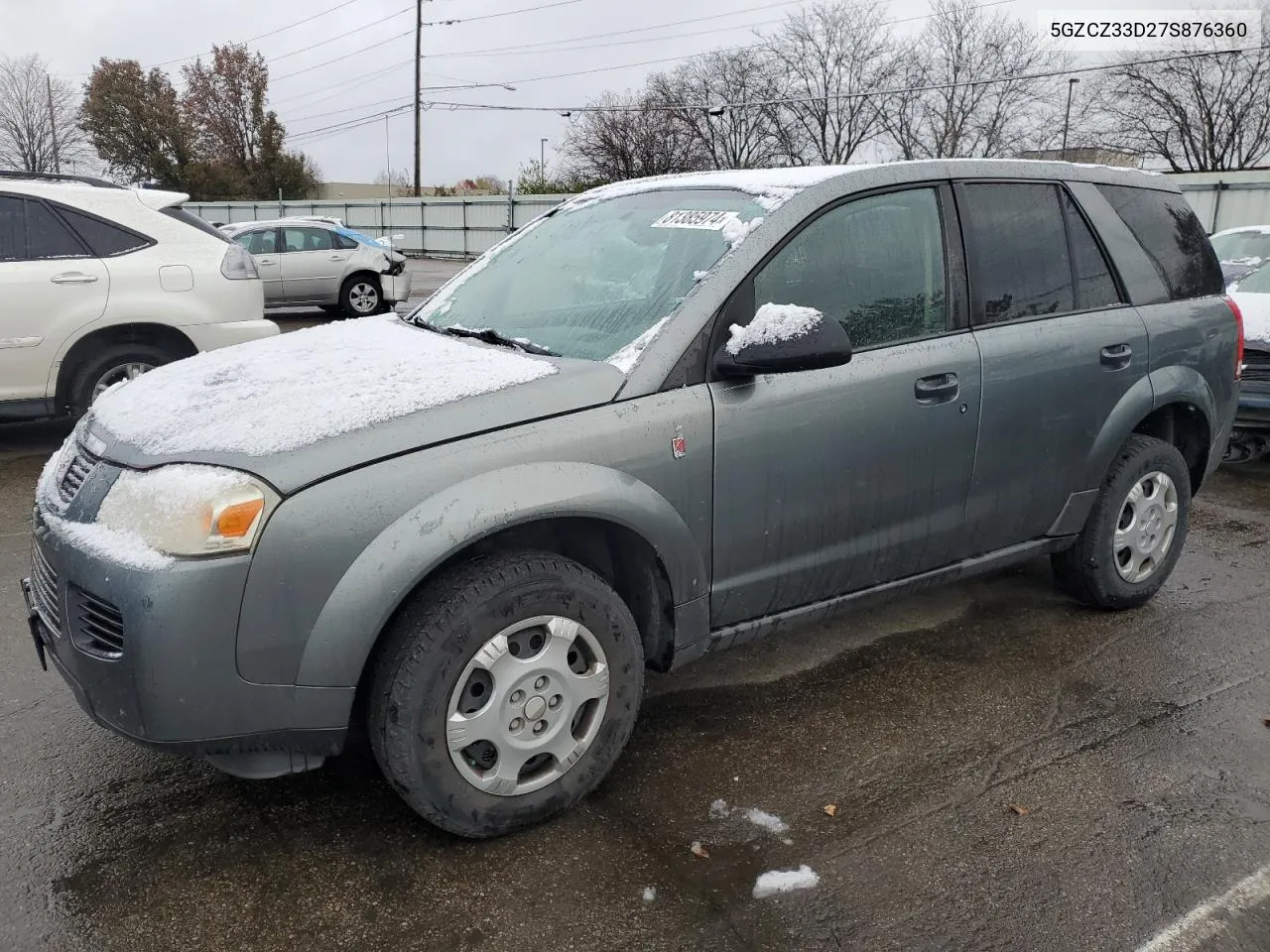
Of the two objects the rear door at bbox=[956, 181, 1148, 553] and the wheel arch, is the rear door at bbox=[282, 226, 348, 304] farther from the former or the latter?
the rear door at bbox=[956, 181, 1148, 553]

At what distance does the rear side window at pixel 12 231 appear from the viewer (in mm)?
6359

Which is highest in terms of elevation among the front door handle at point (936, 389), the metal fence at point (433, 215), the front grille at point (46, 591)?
the metal fence at point (433, 215)

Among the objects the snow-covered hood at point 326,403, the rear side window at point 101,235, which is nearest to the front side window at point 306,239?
the rear side window at point 101,235

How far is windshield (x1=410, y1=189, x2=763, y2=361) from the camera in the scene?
311 cm

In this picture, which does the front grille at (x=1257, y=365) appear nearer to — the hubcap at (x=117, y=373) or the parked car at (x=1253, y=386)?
the parked car at (x=1253, y=386)

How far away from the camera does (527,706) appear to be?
2.67 metres

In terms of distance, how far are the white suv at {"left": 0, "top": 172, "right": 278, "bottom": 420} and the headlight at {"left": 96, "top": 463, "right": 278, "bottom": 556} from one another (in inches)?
187

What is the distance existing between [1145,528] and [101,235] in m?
6.27

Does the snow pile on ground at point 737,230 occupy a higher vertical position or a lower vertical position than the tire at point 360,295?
higher

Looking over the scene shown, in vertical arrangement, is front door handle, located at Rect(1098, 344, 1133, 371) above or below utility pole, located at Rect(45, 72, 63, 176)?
below

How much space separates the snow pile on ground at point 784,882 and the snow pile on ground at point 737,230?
1754 mm

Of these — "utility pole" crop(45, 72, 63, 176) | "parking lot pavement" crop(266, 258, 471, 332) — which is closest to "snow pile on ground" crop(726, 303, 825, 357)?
"parking lot pavement" crop(266, 258, 471, 332)

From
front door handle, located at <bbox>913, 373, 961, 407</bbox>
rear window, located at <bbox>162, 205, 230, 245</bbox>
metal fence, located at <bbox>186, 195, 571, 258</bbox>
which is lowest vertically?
front door handle, located at <bbox>913, 373, 961, 407</bbox>

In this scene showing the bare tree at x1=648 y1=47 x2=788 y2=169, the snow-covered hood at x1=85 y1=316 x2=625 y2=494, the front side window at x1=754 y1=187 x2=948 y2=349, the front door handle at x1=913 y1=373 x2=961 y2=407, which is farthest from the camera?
the bare tree at x1=648 y1=47 x2=788 y2=169
